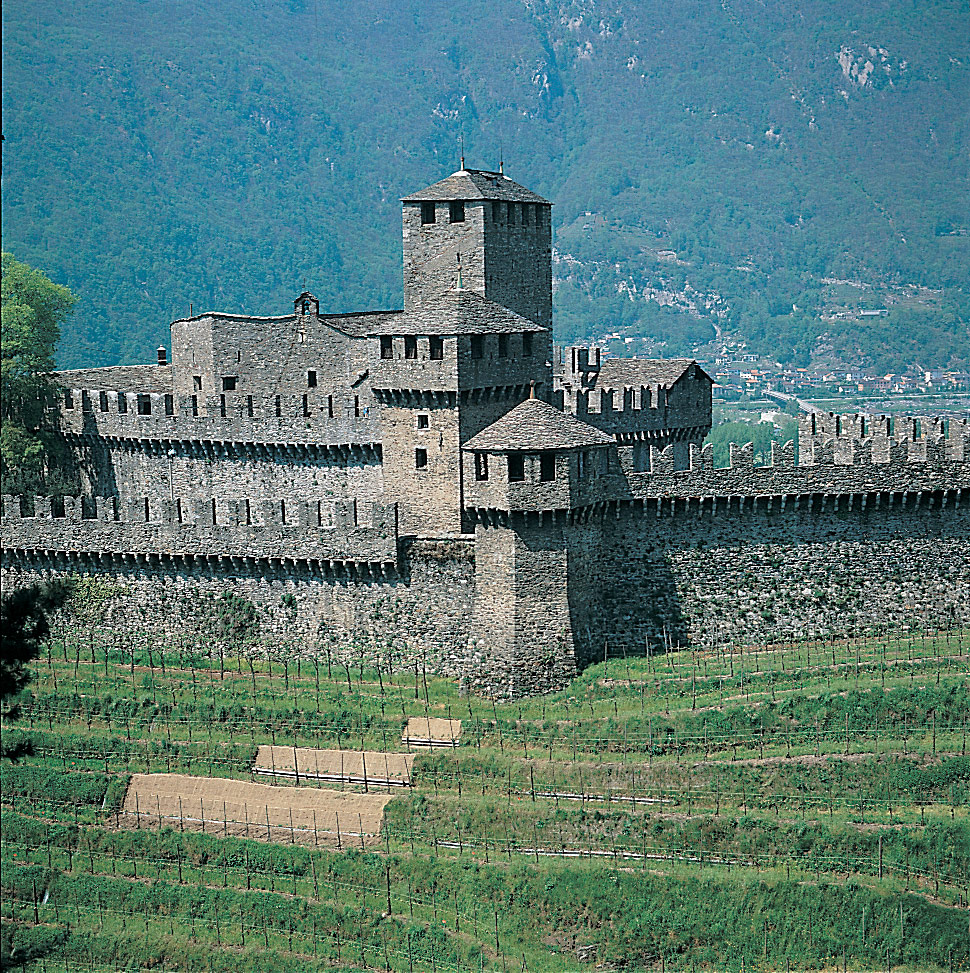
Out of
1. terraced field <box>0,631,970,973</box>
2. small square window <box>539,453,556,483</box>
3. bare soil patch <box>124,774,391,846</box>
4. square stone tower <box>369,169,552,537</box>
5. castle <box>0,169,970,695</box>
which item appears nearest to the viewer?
terraced field <box>0,631,970,973</box>

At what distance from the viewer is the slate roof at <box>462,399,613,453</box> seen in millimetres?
51344

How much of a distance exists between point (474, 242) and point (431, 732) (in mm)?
15168

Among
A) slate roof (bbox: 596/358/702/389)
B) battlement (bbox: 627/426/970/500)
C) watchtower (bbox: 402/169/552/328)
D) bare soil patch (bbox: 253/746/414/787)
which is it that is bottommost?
bare soil patch (bbox: 253/746/414/787)

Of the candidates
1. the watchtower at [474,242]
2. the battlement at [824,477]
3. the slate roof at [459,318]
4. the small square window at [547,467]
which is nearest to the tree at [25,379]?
the watchtower at [474,242]

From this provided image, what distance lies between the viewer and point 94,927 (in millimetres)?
44969

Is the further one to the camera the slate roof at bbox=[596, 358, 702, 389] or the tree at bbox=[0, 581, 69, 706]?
the slate roof at bbox=[596, 358, 702, 389]

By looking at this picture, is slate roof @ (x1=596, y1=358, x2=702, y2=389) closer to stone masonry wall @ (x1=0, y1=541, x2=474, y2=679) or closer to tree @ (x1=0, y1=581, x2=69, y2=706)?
stone masonry wall @ (x1=0, y1=541, x2=474, y2=679)

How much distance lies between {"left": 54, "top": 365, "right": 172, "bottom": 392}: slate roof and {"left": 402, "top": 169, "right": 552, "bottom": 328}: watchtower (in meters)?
12.1

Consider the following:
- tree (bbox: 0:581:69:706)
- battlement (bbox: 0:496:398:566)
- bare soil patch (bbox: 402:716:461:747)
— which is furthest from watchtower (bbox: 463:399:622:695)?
tree (bbox: 0:581:69:706)

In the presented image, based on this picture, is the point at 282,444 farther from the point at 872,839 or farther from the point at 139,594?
the point at 872,839

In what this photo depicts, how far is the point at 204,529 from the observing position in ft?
188

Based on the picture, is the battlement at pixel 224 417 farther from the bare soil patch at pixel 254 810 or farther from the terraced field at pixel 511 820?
the bare soil patch at pixel 254 810

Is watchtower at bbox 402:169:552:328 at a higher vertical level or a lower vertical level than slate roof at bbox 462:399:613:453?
higher

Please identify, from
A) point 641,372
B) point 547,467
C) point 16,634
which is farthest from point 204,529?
point 16,634
